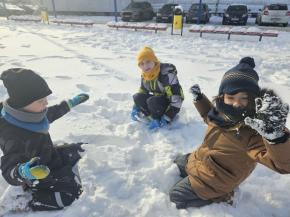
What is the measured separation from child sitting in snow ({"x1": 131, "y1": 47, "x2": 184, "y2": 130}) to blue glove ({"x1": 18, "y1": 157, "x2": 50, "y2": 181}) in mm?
1817

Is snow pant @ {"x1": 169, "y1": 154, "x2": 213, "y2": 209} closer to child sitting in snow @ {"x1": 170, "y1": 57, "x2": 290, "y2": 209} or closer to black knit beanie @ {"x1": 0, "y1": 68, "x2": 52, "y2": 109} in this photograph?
child sitting in snow @ {"x1": 170, "y1": 57, "x2": 290, "y2": 209}

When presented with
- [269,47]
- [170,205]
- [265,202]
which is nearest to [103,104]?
[170,205]

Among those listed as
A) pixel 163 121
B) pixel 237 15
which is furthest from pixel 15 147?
pixel 237 15

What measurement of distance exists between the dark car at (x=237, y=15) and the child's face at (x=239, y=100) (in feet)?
46.3

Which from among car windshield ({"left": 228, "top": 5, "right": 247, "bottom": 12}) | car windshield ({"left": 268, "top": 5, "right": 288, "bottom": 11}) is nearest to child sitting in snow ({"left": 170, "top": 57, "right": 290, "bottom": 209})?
car windshield ({"left": 268, "top": 5, "right": 288, "bottom": 11})

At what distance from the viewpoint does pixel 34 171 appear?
5.71 ft

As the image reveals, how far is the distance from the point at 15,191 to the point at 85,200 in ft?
1.88

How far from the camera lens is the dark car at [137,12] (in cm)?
1611

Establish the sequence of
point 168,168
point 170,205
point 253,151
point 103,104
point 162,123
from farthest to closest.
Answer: point 103,104
point 162,123
point 168,168
point 170,205
point 253,151

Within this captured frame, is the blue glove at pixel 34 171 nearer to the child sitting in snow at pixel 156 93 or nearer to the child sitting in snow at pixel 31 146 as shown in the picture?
the child sitting in snow at pixel 31 146

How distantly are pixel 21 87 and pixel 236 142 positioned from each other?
1.53 metres

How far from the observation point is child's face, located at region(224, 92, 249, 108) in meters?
1.82

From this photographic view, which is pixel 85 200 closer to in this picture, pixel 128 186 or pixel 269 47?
pixel 128 186

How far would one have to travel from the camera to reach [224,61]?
6484 mm
